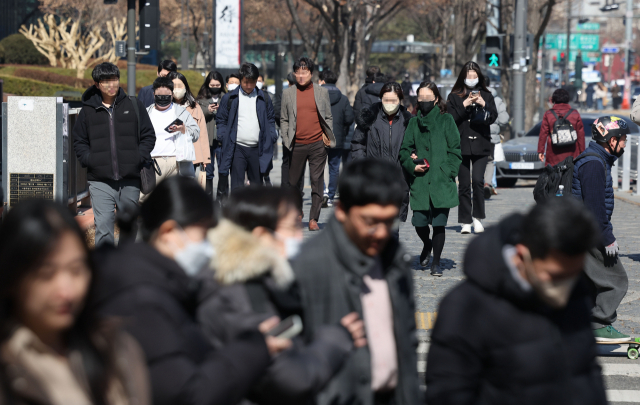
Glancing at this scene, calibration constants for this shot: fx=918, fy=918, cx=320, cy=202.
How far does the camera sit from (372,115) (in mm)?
9156

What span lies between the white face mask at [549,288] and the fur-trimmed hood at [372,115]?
20.9 ft

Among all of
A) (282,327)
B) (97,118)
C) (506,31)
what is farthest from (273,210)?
(506,31)

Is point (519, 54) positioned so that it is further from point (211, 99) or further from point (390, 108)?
point (390, 108)

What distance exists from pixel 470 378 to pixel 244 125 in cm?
803

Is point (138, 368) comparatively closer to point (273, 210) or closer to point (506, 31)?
point (273, 210)

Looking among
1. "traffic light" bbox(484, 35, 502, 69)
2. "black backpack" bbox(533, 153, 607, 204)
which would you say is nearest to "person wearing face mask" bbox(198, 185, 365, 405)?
"black backpack" bbox(533, 153, 607, 204)

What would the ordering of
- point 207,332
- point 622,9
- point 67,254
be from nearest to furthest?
point 67,254 → point 207,332 → point 622,9

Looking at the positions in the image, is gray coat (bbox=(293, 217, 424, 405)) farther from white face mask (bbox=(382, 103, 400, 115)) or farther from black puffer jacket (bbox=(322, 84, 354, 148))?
black puffer jacket (bbox=(322, 84, 354, 148))

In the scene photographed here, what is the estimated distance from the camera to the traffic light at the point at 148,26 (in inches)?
531

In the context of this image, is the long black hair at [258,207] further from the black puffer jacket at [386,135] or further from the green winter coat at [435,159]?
the black puffer jacket at [386,135]

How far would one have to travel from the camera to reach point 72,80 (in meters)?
30.3

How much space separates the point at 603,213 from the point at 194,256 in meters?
4.04

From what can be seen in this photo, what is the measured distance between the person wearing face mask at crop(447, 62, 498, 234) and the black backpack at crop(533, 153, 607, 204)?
3379 millimetres

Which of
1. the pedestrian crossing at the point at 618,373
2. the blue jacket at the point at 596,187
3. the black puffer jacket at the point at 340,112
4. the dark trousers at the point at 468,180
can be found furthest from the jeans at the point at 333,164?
the blue jacket at the point at 596,187
